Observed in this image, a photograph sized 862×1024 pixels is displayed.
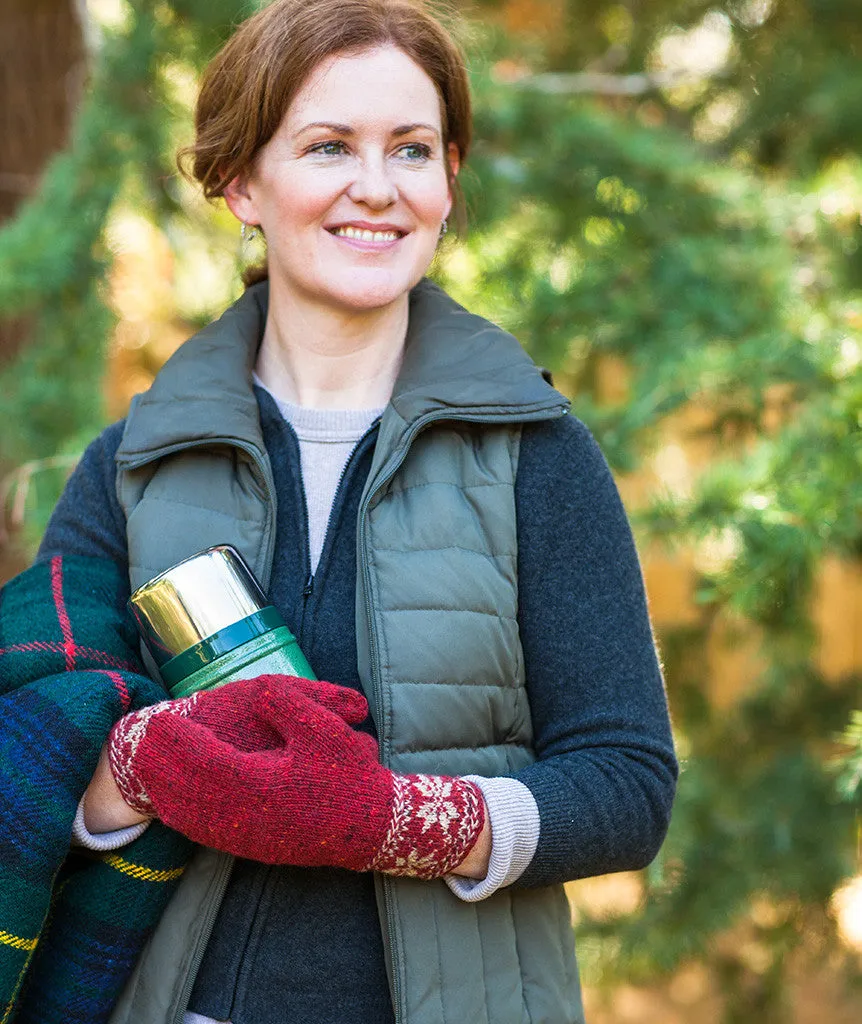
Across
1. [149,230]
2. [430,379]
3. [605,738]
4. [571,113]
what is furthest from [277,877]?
[149,230]

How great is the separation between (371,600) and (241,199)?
0.59m

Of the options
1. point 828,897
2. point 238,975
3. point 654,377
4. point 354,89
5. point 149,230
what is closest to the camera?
point 238,975

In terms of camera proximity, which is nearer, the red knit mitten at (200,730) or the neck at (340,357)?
the red knit mitten at (200,730)

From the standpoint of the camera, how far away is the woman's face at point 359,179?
1.30 meters

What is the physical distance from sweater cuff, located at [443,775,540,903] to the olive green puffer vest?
0.03m

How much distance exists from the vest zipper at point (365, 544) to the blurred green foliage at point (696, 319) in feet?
1.78

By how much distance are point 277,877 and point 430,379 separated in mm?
579

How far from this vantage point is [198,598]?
115 centimetres

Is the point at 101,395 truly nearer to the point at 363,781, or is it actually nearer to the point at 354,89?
the point at 354,89

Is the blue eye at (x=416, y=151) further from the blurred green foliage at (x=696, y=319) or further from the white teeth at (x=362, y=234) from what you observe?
the blurred green foliage at (x=696, y=319)

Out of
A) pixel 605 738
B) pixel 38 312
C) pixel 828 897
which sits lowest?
pixel 828 897

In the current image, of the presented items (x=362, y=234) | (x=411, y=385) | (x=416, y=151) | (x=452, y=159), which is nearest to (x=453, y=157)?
(x=452, y=159)

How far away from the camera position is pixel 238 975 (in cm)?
118

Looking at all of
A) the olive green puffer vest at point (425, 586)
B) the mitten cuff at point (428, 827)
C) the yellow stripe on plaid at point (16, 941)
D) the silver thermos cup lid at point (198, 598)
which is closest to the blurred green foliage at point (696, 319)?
the olive green puffer vest at point (425, 586)
